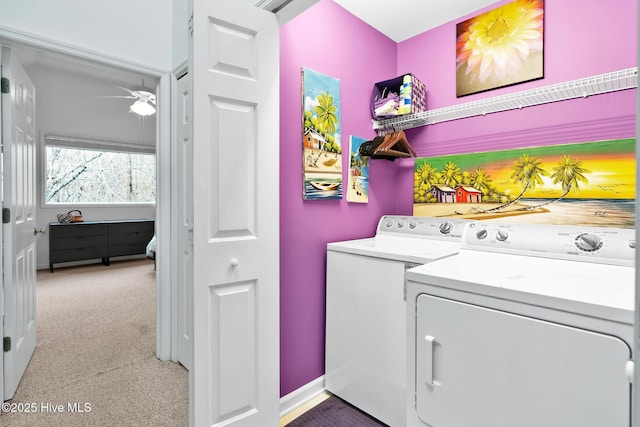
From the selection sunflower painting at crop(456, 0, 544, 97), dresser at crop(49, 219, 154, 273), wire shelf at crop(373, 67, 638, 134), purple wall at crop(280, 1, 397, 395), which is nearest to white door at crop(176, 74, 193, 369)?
purple wall at crop(280, 1, 397, 395)

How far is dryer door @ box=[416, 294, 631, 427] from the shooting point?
2.92 feet

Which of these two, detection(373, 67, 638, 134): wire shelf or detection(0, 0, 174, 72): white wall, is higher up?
detection(0, 0, 174, 72): white wall

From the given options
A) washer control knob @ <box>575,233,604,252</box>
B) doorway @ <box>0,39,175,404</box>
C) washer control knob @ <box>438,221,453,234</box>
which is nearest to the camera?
washer control knob @ <box>575,233,604,252</box>

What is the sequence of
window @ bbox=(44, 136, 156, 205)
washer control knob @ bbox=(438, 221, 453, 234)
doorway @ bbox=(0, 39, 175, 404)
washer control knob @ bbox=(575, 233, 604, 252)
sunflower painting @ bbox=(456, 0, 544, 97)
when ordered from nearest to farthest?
washer control knob @ bbox=(575, 233, 604, 252)
sunflower painting @ bbox=(456, 0, 544, 97)
washer control knob @ bbox=(438, 221, 453, 234)
doorway @ bbox=(0, 39, 175, 404)
window @ bbox=(44, 136, 156, 205)

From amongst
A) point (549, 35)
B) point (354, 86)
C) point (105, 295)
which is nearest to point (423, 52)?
point (354, 86)

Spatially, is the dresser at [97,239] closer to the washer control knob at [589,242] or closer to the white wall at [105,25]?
the white wall at [105,25]

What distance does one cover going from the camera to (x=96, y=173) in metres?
5.69

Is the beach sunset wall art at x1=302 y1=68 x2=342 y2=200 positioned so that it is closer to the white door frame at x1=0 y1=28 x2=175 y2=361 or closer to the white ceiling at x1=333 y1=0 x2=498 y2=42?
the white ceiling at x1=333 y1=0 x2=498 y2=42

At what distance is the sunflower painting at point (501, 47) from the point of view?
6.16 ft

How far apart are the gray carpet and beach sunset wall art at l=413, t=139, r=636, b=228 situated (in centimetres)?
215

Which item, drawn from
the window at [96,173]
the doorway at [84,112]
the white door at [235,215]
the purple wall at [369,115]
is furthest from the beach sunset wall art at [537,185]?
the window at [96,173]

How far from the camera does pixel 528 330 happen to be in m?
1.01

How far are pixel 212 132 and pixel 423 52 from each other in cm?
183

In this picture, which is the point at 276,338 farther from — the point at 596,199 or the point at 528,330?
the point at 596,199
